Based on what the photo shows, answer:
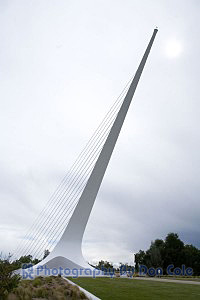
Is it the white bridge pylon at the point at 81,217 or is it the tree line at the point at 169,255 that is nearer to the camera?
the white bridge pylon at the point at 81,217

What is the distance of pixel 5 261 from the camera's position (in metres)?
7.86

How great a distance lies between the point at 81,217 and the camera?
21297 millimetres

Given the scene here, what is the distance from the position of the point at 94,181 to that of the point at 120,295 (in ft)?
40.6

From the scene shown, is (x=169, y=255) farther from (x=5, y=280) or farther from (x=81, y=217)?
(x=5, y=280)

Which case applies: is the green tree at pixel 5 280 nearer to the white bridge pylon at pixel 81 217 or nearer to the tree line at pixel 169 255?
the white bridge pylon at pixel 81 217

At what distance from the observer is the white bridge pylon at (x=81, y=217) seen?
19.3m

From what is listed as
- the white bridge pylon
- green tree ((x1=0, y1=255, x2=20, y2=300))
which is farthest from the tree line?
green tree ((x1=0, y1=255, x2=20, y2=300))

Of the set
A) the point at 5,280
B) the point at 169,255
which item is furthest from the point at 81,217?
the point at 169,255

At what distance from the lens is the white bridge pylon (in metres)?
19.3

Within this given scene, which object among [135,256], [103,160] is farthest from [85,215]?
[135,256]

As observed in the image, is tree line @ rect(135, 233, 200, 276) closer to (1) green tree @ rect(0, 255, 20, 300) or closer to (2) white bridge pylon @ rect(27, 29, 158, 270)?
(2) white bridge pylon @ rect(27, 29, 158, 270)

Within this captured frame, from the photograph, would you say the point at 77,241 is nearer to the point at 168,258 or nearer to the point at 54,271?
the point at 54,271

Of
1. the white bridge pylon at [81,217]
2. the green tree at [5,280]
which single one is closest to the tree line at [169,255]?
the white bridge pylon at [81,217]

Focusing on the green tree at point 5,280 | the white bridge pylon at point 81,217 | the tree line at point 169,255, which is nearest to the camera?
the green tree at point 5,280
